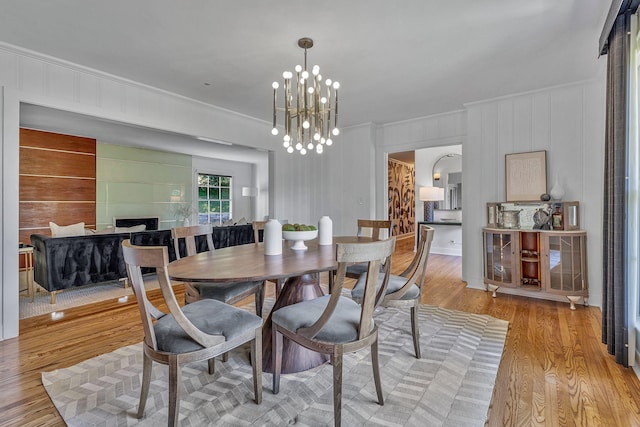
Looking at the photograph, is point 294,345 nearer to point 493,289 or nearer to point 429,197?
point 493,289

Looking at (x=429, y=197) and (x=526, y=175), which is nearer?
(x=526, y=175)

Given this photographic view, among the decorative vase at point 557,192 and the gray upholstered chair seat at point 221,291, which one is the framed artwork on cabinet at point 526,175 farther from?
the gray upholstered chair seat at point 221,291

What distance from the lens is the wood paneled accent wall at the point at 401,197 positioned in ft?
29.8

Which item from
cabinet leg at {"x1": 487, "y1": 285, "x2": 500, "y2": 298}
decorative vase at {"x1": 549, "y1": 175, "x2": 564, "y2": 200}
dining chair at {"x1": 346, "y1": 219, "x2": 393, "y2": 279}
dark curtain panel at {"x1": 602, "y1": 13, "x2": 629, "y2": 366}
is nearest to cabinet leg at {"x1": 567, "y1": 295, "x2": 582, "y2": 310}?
cabinet leg at {"x1": 487, "y1": 285, "x2": 500, "y2": 298}

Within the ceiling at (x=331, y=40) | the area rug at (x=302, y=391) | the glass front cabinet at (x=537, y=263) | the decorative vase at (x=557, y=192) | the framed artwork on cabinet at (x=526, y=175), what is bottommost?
the area rug at (x=302, y=391)

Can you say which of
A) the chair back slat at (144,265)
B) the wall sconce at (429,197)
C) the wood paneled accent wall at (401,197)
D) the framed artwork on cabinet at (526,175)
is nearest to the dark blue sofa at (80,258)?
the chair back slat at (144,265)

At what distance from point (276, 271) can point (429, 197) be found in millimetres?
6211

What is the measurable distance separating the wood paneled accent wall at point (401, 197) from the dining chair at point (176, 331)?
7.30m

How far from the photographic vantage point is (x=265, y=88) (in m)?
3.82

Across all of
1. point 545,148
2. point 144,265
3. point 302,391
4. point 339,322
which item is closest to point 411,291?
point 339,322

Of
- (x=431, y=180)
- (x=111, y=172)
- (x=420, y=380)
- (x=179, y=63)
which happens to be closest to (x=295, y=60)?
(x=179, y=63)

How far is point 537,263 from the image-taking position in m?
3.73

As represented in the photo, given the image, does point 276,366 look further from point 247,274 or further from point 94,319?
point 94,319

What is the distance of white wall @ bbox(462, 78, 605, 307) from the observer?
356 centimetres
